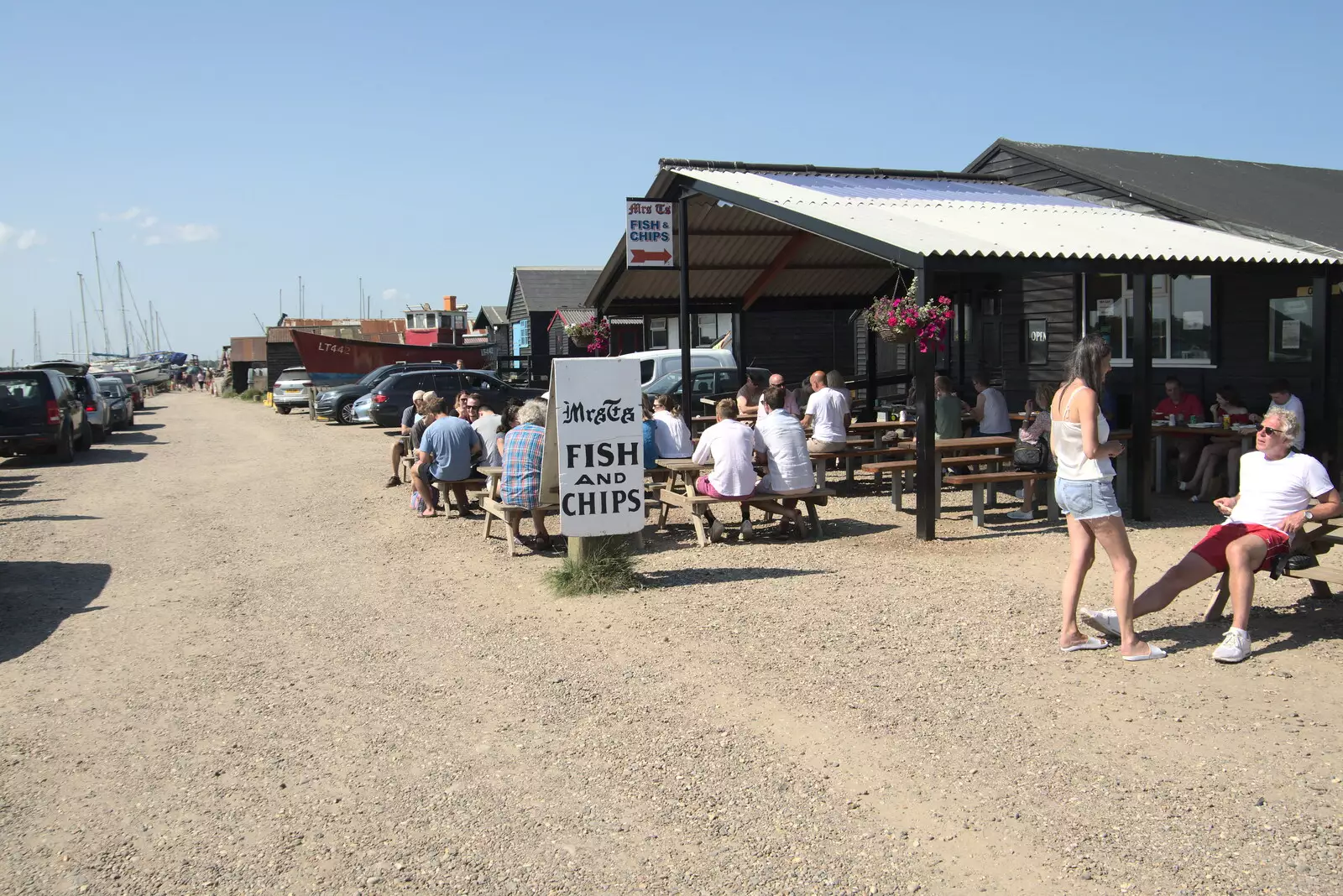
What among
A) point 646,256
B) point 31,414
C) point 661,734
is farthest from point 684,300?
point 31,414

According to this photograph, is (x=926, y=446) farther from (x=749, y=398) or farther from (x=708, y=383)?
(x=708, y=383)

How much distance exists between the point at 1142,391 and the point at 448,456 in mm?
6935

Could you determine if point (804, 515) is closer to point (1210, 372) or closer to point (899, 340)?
point (899, 340)

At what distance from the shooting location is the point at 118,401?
95.5 ft

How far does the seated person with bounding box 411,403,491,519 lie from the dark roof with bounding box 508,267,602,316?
3380 centimetres

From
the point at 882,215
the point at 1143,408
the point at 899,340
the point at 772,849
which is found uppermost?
the point at 882,215

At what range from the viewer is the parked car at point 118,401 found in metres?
28.6

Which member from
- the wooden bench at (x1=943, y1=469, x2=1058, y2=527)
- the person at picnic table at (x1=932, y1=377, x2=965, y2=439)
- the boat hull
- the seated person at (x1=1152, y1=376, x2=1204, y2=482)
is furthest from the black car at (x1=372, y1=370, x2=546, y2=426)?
the wooden bench at (x1=943, y1=469, x2=1058, y2=527)

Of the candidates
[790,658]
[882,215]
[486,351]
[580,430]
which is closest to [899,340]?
[882,215]

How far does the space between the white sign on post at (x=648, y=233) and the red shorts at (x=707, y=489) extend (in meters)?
4.83

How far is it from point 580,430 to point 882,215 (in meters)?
5.04

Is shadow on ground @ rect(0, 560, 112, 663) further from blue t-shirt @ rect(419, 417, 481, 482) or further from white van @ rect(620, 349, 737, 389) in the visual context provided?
white van @ rect(620, 349, 737, 389)

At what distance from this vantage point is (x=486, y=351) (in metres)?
50.0

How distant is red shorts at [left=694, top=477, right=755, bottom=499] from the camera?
9.99 m
